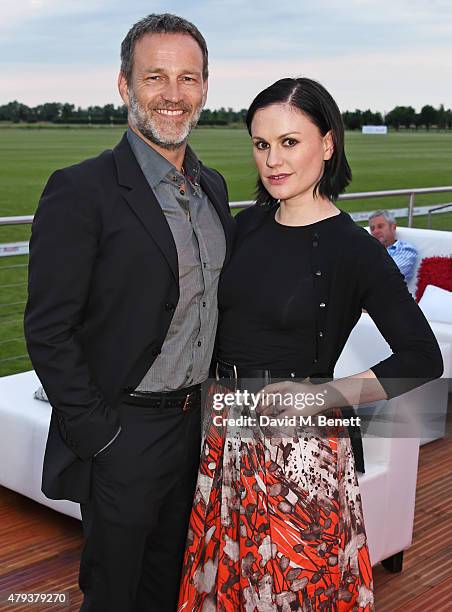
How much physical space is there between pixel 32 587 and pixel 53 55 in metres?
102

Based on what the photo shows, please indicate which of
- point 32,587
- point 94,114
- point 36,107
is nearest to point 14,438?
point 32,587

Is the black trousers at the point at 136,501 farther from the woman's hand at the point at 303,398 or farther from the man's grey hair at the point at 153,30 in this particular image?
the man's grey hair at the point at 153,30

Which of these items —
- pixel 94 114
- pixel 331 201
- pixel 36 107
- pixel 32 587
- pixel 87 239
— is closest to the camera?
pixel 87 239

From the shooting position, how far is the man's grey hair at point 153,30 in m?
1.70

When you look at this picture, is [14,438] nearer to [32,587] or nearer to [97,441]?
[32,587]

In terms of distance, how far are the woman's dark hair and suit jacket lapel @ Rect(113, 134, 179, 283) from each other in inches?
10.2

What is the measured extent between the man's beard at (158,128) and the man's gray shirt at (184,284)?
24 mm

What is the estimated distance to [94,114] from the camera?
9244 cm

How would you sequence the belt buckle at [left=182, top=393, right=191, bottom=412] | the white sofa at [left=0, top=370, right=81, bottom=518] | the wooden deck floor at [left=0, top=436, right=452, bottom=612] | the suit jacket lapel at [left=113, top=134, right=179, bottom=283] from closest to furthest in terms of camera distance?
the suit jacket lapel at [left=113, top=134, right=179, bottom=283]
the belt buckle at [left=182, top=393, right=191, bottom=412]
the wooden deck floor at [left=0, top=436, right=452, bottom=612]
the white sofa at [left=0, top=370, right=81, bottom=518]

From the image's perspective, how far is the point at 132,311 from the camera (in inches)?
63.9

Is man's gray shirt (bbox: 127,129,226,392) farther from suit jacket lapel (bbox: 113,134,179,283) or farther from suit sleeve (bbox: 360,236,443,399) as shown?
suit sleeve (bbox: 360,236,443,399)

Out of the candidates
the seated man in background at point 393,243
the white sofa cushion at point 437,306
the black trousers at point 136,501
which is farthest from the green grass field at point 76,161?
the black trousers at point 136,501

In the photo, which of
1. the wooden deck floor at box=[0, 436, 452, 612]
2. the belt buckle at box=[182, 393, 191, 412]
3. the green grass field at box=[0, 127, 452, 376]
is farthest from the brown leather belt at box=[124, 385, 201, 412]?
the green grass field at box=[0, 127, 452, 376]

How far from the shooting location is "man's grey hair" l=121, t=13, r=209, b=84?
1.70 metres
